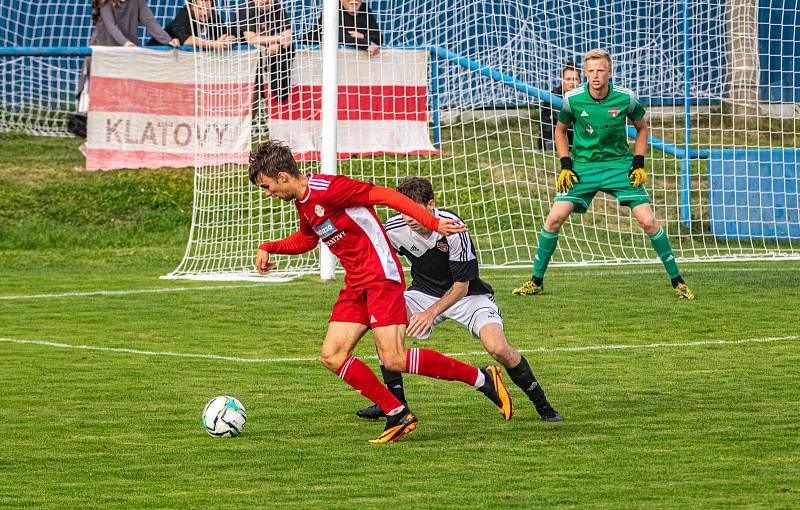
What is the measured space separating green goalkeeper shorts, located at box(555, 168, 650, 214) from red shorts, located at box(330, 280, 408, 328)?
519 centimetres

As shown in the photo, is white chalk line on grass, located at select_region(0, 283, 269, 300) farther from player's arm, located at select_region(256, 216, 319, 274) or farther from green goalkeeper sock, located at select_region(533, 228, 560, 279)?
player's arm, located at select_region(256, 216, 319, 274)

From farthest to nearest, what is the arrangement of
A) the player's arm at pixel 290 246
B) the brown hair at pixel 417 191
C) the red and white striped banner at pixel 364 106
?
1. the red and white striped banner at pixel 364 106
2. the player's arm at pixel 290 246
3. the brown hair at pixel 417 191

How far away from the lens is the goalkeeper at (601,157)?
11.5m

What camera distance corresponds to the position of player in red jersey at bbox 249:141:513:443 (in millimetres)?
6652

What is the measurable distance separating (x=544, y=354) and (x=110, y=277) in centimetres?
680

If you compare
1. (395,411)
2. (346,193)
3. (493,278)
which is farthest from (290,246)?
(493,278)

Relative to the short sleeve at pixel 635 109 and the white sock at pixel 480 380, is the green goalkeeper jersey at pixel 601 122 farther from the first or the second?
the white sock at pixel 480 380

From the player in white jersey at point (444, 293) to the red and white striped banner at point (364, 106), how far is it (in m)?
6.68

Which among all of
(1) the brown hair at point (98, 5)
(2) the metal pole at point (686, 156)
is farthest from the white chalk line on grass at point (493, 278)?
(1) the brown hair at point (98, 5)

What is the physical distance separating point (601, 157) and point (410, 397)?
A: 4.48m

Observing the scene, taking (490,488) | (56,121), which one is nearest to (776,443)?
(490,488)

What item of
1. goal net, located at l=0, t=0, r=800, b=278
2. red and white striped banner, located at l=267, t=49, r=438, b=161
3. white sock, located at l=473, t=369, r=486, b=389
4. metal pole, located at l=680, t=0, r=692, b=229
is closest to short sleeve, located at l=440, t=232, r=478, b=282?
white sock, located at l=473, t=369, r=486, b=389

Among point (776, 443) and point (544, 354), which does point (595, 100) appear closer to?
point (544, 354)

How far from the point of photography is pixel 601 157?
11719mm
